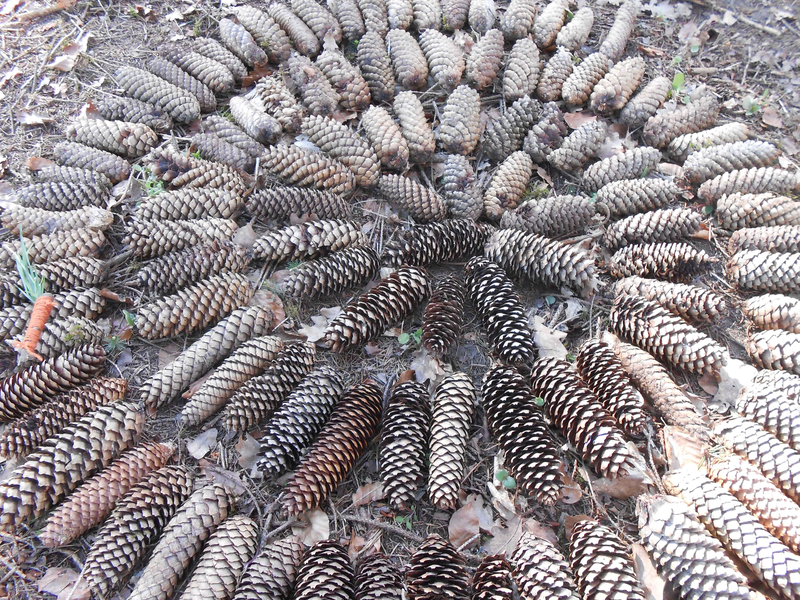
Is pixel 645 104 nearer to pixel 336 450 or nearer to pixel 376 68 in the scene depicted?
pixel 376 68

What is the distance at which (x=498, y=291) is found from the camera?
8.96 feet

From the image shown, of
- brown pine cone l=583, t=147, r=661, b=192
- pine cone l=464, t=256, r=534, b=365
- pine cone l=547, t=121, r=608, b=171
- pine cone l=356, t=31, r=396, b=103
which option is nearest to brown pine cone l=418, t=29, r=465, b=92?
pine cone l=356, t=31, r=396, b=103

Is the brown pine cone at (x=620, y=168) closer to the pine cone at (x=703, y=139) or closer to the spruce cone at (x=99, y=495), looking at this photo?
the pine cone at (x=703, y=139)

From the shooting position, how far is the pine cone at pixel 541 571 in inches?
76.0

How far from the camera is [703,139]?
3373mm

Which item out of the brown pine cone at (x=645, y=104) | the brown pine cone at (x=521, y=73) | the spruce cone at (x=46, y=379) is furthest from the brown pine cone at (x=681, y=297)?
the spruce cone at (x=46, y=379)

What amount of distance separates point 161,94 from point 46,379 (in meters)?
2.07

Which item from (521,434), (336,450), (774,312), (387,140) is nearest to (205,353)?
(336,450)

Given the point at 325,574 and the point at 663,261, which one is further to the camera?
the point at 663,261

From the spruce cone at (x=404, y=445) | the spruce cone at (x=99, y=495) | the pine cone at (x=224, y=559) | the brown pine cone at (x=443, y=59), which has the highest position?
the brown pine cone at (x=443, y=59)

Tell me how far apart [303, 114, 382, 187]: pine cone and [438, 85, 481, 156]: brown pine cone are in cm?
50

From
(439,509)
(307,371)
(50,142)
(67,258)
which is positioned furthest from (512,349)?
(50,142)

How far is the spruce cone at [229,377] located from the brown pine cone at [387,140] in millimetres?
1416

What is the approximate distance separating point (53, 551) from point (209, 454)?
701mm
